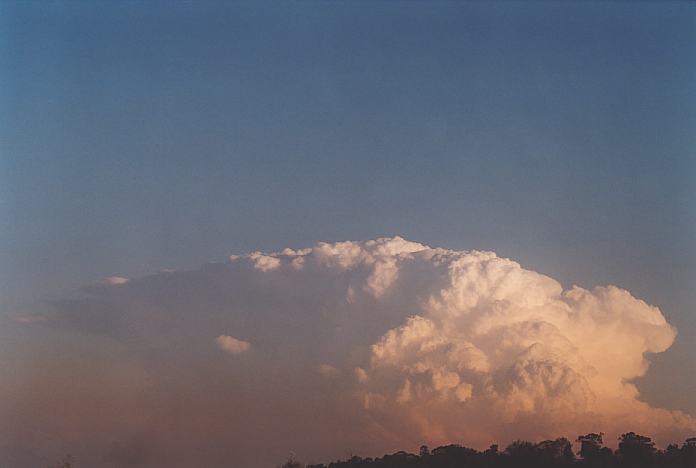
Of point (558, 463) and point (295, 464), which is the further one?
point (295, 464)

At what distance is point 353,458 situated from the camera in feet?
515

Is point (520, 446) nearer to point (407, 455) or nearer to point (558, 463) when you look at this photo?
point (558, 463)

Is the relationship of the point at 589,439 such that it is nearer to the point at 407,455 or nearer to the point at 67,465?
the point at 407,455

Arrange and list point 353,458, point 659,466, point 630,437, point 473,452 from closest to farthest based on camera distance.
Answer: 1. point 659,466
2. point 630,437
3. point 473,452
4. point 353,458

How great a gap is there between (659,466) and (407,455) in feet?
123

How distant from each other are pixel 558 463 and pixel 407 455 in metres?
24.5

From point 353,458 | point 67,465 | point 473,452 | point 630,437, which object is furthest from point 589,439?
point 67,465

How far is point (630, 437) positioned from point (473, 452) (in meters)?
22.6

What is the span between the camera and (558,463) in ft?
442

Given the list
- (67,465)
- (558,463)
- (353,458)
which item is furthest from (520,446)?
(67,465)

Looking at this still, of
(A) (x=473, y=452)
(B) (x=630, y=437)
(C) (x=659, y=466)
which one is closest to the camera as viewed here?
(C) (x=659, y=466)

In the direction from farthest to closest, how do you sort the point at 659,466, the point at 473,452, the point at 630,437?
the point at 473,452, the point at 630,437, the point at 659,466

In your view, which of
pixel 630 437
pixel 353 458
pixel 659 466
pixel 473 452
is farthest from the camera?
pixel 353 458

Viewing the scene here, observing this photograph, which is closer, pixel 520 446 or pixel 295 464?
pixel 520 446
